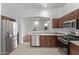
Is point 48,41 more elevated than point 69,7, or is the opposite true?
point 69,7

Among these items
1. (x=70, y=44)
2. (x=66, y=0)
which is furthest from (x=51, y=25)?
(x=66, y=0)

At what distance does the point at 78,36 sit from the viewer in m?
4.82

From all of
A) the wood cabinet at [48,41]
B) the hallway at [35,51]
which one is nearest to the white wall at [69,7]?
the wood cabinet at [48,41]

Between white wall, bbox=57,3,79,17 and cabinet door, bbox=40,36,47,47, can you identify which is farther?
cabinet door, bbox=40,36,47,47

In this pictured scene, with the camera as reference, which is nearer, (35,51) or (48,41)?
(35,51)

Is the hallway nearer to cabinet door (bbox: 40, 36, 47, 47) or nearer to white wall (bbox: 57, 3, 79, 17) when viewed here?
cabinet door (bbox: 40, 36, 47, 47)

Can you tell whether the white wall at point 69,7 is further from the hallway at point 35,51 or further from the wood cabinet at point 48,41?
the hallway at point 35,51

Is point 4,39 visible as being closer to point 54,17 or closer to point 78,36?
point 78,36

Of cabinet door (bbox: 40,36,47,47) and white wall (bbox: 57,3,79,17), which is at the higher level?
white wall (bbox: 57,3,79,17)

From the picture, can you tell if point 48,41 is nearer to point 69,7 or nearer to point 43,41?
point 43,41

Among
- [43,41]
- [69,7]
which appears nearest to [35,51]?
[43,41]

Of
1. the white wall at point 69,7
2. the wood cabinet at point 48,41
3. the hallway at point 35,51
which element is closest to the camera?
the white wall at point 69,7

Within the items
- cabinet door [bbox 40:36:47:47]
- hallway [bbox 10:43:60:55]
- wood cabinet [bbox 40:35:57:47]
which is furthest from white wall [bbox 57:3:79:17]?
hallway [bbox 10:43:60:55]

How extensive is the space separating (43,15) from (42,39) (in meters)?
2.23
